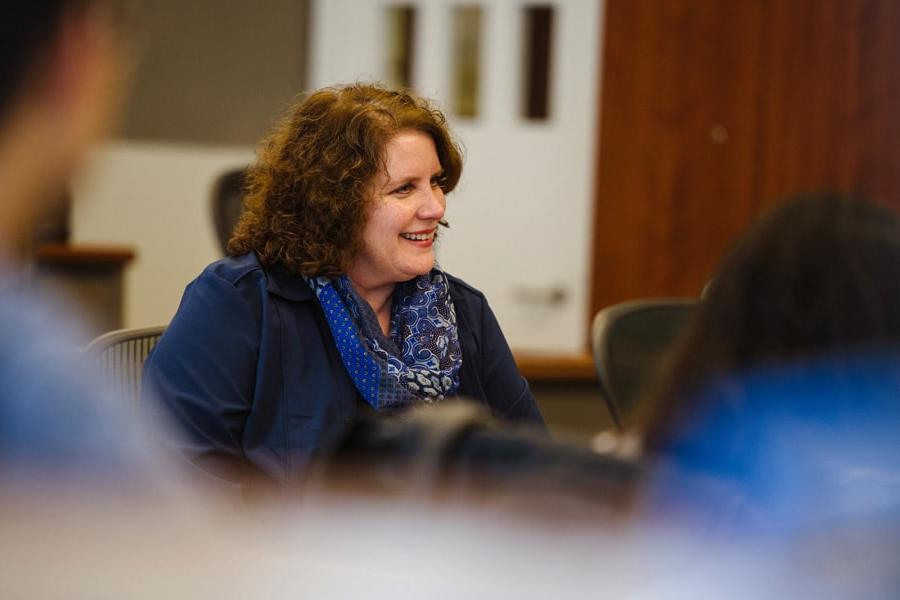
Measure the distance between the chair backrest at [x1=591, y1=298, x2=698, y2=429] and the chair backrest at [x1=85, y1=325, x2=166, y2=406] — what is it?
2.39ft

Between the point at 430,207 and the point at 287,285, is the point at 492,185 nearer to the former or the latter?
the point at 430,207

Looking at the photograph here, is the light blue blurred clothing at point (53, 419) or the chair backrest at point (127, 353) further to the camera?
the chair backrest at point (127, 353)

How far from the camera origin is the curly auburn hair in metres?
1.83

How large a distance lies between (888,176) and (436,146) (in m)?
3.41

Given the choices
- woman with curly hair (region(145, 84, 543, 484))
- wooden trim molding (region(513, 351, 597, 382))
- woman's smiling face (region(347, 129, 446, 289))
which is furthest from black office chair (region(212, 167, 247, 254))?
woman's smiling face (region(347, 129, 446, 289))

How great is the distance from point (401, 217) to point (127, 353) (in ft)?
1.54

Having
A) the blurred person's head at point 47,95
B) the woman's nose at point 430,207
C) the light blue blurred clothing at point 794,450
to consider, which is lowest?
the light blue blurred clothing at point 794,450

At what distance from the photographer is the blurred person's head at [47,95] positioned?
53cm

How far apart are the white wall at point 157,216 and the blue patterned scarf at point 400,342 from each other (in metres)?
2.85

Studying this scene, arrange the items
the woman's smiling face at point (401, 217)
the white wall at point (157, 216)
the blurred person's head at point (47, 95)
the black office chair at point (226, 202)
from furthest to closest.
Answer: the white wall at point (157, 216), the black office chair at point (226, 202), the woman's smiling face at point (401, 217), the blurred person's head at point (47, 95)

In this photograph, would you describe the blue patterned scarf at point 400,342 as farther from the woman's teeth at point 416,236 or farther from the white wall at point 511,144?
the white wall at point 511,144

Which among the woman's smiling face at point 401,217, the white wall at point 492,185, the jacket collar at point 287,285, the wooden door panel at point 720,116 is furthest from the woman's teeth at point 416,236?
the wooden door panel at point 720,116

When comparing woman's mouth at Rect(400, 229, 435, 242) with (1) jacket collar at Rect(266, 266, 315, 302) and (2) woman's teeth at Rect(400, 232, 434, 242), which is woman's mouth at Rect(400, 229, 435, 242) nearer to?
(2) woman's teeth at Rect(400, 232, 434, 242)

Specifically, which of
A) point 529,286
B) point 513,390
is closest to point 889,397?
point 513,390
